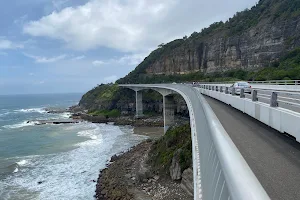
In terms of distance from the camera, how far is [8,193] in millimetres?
22297

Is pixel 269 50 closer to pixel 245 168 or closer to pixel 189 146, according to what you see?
pixel 189 146

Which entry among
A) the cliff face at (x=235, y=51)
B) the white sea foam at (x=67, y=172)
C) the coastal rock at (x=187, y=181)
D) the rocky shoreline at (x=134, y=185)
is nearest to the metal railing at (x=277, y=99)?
the coastal rock at (x=187, y=181)

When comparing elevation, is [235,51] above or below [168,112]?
above

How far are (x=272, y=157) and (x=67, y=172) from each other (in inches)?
996

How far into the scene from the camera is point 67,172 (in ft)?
89.4

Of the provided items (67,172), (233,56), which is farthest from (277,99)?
(233,56)

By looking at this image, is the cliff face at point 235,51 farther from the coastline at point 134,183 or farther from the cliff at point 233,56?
the coastline at point 134,183

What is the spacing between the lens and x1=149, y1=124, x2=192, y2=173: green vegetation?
66.3ft

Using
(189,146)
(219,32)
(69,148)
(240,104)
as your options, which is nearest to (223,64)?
(219,32)

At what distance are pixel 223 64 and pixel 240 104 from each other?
66969 mm

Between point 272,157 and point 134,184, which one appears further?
point 134,184

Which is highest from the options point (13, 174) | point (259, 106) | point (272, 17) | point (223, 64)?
point (272, 17)

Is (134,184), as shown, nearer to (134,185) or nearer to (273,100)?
(134,185)

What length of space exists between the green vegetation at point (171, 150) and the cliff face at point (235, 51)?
41.7 m
